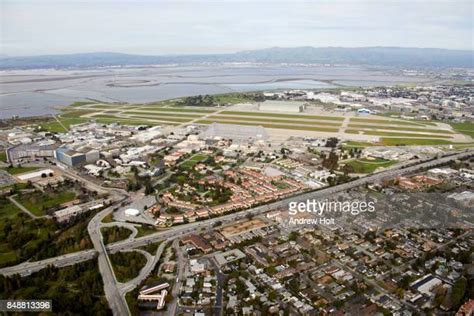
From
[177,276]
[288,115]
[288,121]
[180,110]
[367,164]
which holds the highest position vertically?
[180,110]

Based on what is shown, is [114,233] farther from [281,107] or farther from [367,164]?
[281,107]

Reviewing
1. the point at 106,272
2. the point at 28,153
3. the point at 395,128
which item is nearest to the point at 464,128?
the point at 395,128

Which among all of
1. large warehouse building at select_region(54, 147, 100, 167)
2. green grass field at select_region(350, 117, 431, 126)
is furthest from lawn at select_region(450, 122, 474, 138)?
large warehouse building at select_region(54, 147, 100, 167)

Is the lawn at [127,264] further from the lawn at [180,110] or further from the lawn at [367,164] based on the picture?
the lawn at [180,110]

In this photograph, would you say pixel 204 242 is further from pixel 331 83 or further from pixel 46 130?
pixel 331 83

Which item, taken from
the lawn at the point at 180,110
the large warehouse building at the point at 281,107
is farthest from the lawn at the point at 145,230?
the large warehouse building at the point at 281,107

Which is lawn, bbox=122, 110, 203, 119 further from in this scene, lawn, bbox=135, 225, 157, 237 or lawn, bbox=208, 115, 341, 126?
lawn, bbox=135, 225, 157, 237

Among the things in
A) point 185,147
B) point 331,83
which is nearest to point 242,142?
point 185,147
